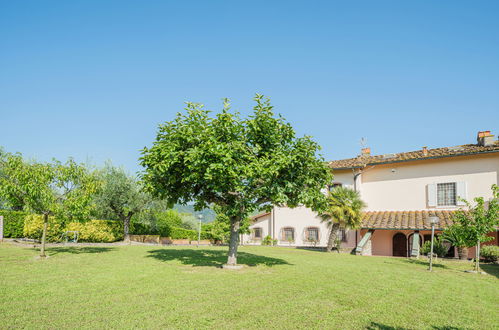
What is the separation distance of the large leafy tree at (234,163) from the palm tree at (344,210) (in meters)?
11.2

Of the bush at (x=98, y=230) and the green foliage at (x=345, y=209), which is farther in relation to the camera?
the bush at (x=98, y=230)

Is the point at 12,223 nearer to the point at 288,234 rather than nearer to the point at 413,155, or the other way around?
the point at 288,234

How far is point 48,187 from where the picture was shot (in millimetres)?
14836

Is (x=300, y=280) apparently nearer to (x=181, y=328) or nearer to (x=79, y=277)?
(x=181, y=328)

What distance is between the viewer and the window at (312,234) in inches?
1193

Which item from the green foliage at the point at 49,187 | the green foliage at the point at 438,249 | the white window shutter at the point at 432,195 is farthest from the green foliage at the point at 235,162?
the white window shutter at the point at 432,195

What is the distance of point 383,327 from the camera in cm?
605

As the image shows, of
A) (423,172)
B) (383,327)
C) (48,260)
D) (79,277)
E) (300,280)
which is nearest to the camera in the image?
(383,327)

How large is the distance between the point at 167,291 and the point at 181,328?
2847mm

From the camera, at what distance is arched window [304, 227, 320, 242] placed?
30.3 metres

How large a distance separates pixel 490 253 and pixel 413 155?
28.9 feet

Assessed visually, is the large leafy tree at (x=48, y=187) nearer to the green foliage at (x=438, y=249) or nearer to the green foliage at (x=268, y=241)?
the green foliage at (x=268, y=241)

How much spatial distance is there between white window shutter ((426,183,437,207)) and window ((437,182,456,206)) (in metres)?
0.32

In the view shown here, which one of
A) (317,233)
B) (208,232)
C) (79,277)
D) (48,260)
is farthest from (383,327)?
(208,232)
